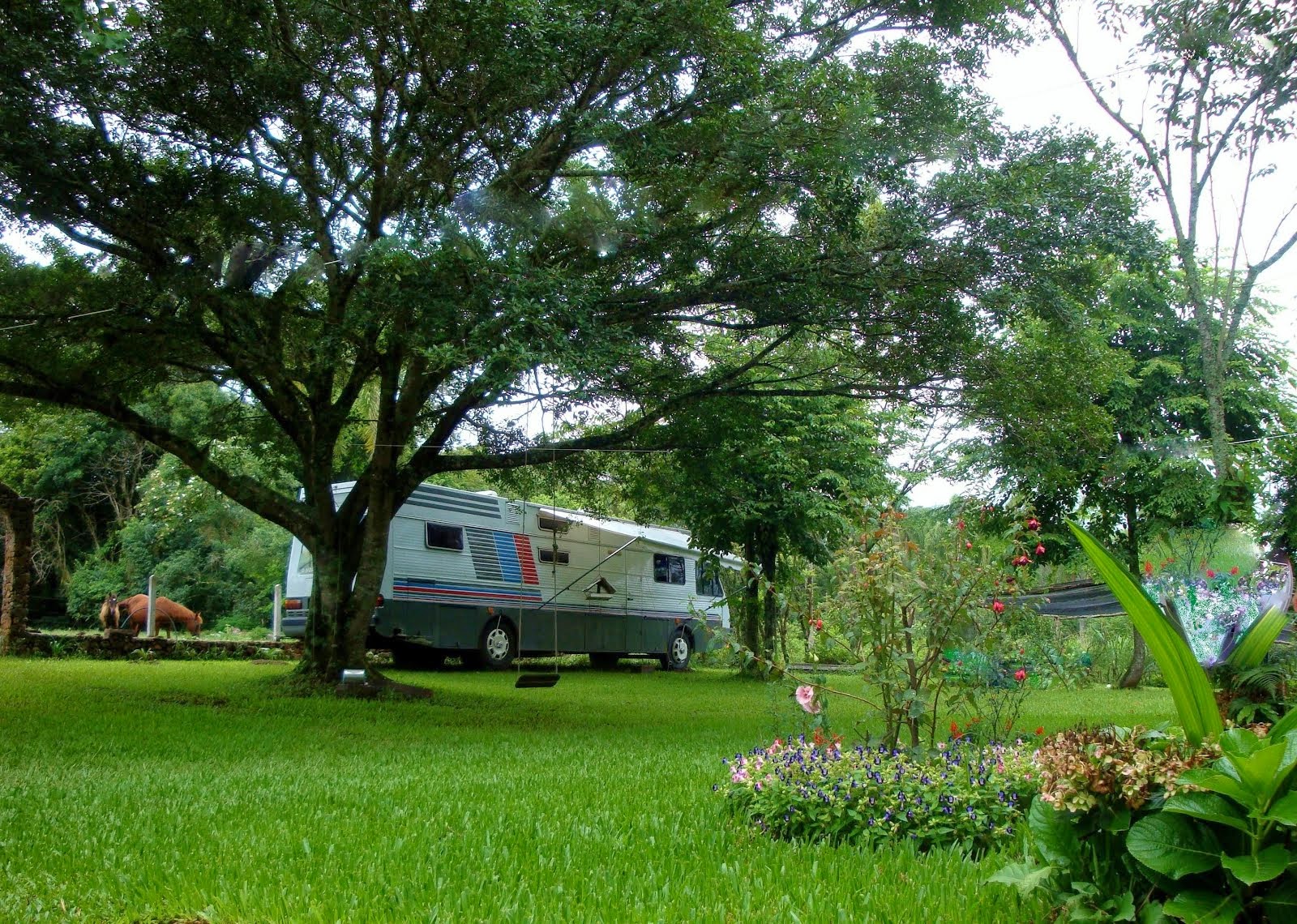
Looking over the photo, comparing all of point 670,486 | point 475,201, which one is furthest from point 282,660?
point 475,201

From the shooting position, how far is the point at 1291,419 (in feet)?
56.6

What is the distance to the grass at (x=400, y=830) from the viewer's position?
3.20 m

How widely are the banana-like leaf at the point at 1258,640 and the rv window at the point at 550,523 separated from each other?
16.3m

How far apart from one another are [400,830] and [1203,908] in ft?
10.4

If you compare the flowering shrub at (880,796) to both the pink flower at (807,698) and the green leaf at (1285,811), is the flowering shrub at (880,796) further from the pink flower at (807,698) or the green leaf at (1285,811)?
the green leaf at (1285,811)

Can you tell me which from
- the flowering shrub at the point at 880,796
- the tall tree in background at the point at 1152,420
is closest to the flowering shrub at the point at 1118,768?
the flowering shrub at the point at 880,796

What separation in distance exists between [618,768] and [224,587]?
25994mm

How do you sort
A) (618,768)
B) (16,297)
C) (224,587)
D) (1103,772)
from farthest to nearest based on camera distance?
(224,587)
(16,297)
(618,768)
(1103,772)

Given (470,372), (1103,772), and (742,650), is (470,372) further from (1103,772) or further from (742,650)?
(1103,772)

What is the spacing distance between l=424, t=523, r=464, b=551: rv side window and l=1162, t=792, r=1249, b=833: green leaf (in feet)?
51.5

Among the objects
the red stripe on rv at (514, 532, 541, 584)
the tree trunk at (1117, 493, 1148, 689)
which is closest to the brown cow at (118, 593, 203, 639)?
the red stripe on rv at (514, 532, 541, 584)

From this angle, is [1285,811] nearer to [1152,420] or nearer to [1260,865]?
[1260,865]

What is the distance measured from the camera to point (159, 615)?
22109 millimetres

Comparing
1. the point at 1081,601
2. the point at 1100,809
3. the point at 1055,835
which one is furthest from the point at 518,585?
the point at 1100,809
